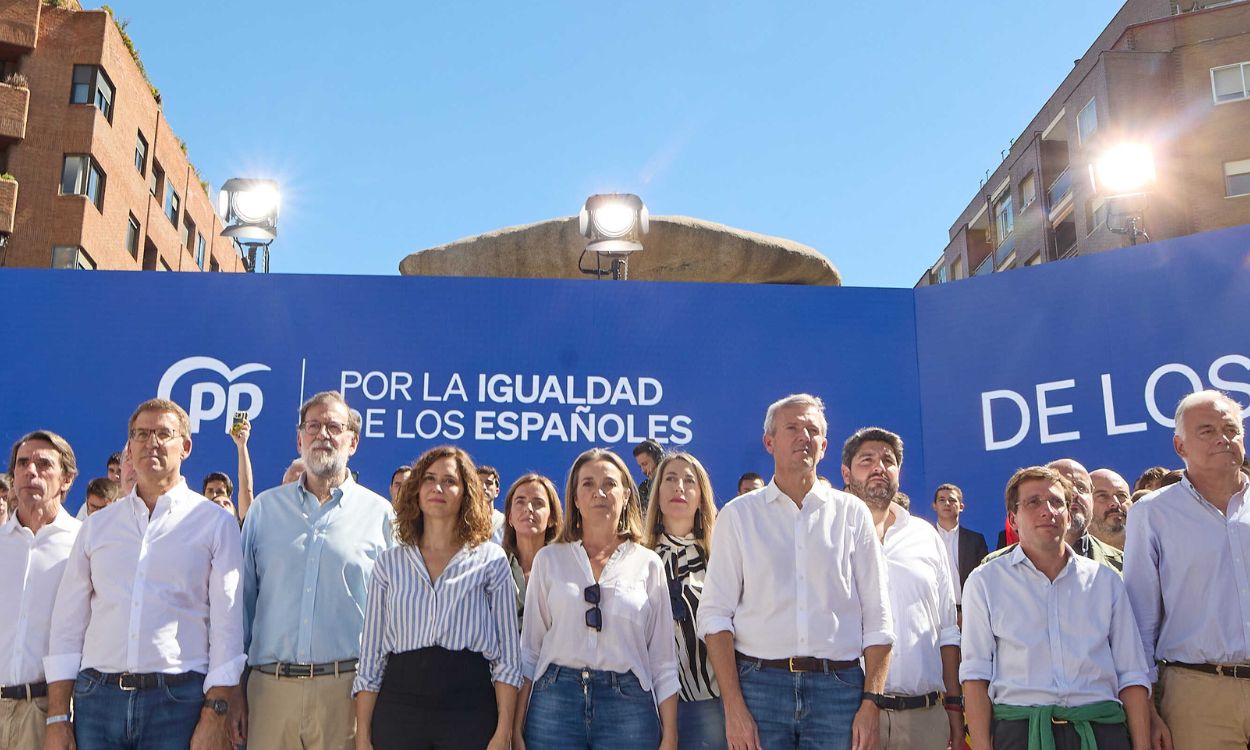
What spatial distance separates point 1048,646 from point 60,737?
9.37ft

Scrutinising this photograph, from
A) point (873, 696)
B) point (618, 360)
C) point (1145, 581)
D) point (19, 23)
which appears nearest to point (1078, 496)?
point (1145, 581)

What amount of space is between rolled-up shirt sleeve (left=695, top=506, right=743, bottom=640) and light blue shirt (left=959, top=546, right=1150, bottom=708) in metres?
0.76

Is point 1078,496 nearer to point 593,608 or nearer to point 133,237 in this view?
point 593,608

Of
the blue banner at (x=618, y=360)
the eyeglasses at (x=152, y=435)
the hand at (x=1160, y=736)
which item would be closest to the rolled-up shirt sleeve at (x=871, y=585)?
the hand at (x=1160, y=736)

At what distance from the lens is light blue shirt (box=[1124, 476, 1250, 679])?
3.23 meters

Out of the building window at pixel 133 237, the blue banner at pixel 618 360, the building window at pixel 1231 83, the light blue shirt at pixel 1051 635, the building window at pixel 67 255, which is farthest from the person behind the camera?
the building window at pixel 133 237

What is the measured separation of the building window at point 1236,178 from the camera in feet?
69.8

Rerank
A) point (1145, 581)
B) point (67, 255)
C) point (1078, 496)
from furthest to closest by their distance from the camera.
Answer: point (67, 255)
point (1078, 496)
point (1145, 581)

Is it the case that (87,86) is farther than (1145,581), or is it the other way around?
(87,86)

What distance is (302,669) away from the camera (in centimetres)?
331

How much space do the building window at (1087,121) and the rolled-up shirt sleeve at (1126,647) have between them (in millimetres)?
22820

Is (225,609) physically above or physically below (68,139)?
below

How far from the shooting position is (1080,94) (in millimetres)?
24359

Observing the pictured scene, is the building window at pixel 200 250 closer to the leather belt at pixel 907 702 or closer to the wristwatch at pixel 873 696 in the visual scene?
the leather belt at pixel 907 702
